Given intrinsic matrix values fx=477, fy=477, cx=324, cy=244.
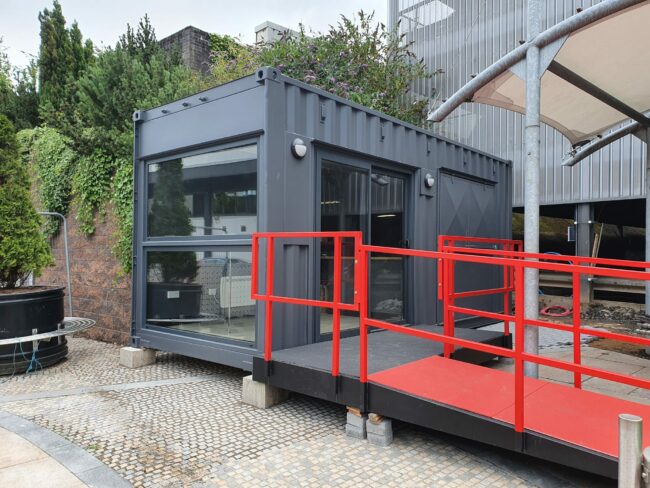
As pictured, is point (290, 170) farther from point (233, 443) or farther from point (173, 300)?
point (233, 443)

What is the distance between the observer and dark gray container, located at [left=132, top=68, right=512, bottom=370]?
442 centimetres

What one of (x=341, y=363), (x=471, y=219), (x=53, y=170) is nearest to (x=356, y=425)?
(x=341, y=363)

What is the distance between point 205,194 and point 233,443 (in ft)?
8.87

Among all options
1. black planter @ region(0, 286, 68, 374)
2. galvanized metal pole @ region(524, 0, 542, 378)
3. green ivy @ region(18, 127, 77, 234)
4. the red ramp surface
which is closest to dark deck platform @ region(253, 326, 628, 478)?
the red ramp surface

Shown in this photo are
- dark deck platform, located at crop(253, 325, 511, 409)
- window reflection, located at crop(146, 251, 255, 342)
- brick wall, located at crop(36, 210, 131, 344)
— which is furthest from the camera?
brick wall, located at crop(36, 210, 131, 344)

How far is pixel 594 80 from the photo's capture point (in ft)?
16.2

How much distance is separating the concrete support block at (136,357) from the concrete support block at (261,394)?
196 centimetres

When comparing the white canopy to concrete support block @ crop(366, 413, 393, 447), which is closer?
concrete support block @ crop(366, 413, 393, 447)

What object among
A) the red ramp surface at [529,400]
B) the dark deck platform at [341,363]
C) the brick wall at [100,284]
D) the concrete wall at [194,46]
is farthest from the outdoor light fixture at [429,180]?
the concrete wall at [194,46]

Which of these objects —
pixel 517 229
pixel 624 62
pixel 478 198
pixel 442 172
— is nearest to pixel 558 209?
pixel 517 229

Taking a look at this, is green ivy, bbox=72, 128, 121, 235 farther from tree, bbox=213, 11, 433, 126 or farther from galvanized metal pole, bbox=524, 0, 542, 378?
galvanized metal pole, bbox=524, 0, 542, 378

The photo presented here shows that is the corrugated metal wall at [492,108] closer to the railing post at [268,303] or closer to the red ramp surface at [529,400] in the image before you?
the red ramp surface at [529,400]

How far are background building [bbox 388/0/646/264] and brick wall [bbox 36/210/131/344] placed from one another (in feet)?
29.7

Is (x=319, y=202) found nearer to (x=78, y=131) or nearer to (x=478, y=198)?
(x=478, y=198)
